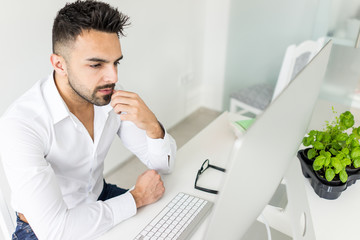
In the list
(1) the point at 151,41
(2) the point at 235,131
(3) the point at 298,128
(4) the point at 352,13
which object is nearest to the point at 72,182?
(2) the point at 235,131

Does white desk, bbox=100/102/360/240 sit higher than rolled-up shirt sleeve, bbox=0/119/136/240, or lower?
lower

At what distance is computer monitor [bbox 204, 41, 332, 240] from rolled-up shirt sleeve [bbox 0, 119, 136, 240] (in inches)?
18.1

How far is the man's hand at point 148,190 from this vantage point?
1066mm

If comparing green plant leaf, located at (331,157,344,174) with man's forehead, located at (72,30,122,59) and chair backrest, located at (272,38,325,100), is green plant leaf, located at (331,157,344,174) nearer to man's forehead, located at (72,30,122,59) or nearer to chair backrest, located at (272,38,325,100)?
man's forehead, located at (72,30,122,59)

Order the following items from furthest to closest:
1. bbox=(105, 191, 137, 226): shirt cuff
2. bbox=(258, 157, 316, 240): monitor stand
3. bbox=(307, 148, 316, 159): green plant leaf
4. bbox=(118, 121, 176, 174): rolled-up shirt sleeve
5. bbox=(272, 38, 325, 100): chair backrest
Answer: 1. bbox=(272, 38, 325, 100): chair backrest
2. bbox=(118, 121, 176, 174): rolled-up shirt sleeve
3. bbox=(307, 148, 316, 159): green plant leaf
4. bbox=(105, 191, 137, 226): shirt cuff
5. bbox=(258, 157, 316, 240): monitor stand

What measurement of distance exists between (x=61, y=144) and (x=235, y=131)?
Result: 75 cm

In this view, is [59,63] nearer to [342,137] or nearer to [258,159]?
[258,159]

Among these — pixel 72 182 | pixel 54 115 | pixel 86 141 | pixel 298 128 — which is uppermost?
pixel 298 128

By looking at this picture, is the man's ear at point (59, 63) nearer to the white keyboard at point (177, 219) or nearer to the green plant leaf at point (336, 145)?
the white keyboard at point (177, 219)

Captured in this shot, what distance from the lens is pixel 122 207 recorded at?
40.2 inches

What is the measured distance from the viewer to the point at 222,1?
9.71ft

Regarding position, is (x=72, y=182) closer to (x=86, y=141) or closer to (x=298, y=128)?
(x=86, y=141)

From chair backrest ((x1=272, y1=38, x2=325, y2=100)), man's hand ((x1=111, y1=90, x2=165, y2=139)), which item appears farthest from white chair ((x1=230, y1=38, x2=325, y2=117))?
man's hand ((x1=111, y1=90, x2=165, y2=139))

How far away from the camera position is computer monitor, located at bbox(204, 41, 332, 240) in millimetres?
520
